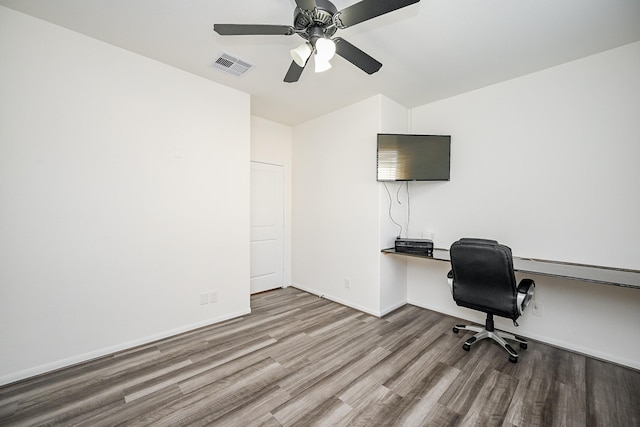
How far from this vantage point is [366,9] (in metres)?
1.46

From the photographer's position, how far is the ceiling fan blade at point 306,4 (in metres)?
1.42

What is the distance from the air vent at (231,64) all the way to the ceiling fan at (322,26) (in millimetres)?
930

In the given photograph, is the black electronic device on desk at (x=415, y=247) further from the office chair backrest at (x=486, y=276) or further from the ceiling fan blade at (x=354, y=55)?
the ceiling fan blade at (x=354, y=55)

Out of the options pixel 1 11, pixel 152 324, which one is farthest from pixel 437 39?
pixel 152 324

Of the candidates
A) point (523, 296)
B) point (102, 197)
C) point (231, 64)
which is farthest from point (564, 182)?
point (102, 197)

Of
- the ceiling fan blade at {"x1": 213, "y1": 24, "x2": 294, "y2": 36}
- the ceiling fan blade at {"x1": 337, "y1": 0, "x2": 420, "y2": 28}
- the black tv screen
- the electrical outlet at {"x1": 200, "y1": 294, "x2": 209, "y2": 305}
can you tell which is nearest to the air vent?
the ceiling fan blade at {"x1": 213, "y1": 24, "x2": 294, "y2": 36}

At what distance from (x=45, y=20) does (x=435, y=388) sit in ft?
13.8

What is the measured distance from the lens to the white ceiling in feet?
6.09

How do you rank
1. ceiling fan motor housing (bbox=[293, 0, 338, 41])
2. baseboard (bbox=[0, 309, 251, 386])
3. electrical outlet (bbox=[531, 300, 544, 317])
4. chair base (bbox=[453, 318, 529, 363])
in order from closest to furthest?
1. ceiling fan motor housing (bbox=[293, 0, 338, 41])
2. baseboard (bbox=[0, 309, 251, 386])
3. chair base (bbox=[453, 318, 529, 363])
4. electrical outlet (bbox=[531, 300, 544, 317])

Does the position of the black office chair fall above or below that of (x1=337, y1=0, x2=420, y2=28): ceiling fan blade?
below

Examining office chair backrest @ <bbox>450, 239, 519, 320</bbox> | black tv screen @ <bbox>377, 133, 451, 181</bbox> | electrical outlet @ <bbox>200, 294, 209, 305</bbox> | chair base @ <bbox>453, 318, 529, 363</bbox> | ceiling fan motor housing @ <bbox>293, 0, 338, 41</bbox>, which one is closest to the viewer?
ceiling fan motor housing @ <bbox>293, 0, 338, 41</bbox>

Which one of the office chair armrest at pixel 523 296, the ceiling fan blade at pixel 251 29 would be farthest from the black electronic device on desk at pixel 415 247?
the ceiling fan blade at pixel 251 29

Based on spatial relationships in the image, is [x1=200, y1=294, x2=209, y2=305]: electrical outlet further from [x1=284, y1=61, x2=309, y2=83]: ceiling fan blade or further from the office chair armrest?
the office chair armrest

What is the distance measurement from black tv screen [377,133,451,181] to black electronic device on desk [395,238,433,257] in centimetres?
79
